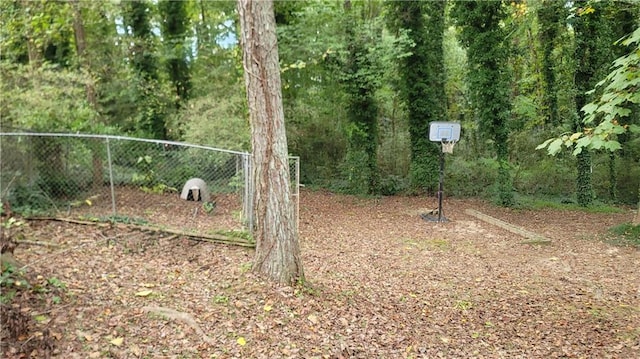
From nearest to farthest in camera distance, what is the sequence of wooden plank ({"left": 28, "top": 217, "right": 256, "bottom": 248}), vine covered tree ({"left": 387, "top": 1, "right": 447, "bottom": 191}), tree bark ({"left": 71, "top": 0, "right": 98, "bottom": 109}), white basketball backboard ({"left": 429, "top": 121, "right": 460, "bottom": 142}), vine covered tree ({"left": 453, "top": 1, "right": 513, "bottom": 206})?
wooden plank ({"left": 28, "top": 217, "right": 256, "bottom": 248})
tree bark ({"left": 71, "top": 0, "right": 98, "bottom": 109})
white basketball backboard ({"left": 429, "top": 121, "right": 460, "bottom": 142})
vine covered tree ({"left": 453, "top": 1, "right": 513, "bottom": 206})
vine covered tree ({"left": 387, "top": 1, "right": 447, "bottom": 191})

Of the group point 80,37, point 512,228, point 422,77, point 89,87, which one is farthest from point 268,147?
point 422,77

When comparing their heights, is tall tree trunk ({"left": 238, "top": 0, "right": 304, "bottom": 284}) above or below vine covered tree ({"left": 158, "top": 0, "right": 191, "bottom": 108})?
below

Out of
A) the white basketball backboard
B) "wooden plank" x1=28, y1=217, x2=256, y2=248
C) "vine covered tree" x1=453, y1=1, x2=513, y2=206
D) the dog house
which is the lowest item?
"wooden plank" x1=28, y1=217, x2=256, y2=248

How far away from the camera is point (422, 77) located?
13.0m

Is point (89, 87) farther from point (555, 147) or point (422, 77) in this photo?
point (555, 147)

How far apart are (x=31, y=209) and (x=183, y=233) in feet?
9.60

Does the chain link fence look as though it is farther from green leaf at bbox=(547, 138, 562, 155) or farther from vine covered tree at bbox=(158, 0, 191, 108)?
vine covered tree at bbox=(158, 0, 191, 108)

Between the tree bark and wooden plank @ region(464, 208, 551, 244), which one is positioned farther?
the tree bark

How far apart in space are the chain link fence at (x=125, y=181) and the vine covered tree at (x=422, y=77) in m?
6.00

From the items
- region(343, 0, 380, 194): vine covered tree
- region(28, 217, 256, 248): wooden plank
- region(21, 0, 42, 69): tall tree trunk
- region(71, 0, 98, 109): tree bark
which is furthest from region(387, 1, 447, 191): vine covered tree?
region(21, 0, 42, 69): tall tree trunk

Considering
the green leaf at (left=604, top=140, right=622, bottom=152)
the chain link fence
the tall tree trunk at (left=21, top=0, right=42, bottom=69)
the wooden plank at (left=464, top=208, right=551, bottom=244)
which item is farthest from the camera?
the tall tree trunk at (left=21, top=0, right=42, bottom=69)

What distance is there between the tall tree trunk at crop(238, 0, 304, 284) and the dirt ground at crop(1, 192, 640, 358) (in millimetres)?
295

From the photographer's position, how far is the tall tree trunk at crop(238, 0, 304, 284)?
169 inches

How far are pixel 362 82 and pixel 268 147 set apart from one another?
27.6 feet
